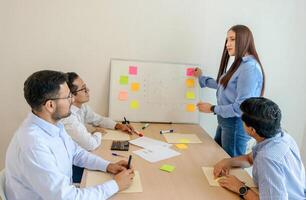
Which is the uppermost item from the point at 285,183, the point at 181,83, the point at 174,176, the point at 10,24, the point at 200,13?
the point at 200,13

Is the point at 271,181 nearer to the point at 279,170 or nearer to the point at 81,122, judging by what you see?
the point at 279,170

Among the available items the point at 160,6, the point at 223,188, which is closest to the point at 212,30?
the point at 160,6

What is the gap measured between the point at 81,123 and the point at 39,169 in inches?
34.0

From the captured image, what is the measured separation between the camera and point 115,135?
2.26m

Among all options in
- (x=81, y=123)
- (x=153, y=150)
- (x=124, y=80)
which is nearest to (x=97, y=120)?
(x=81, y=123)

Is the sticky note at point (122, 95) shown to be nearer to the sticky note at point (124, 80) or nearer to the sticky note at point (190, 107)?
the sticky note at point (124, 80)

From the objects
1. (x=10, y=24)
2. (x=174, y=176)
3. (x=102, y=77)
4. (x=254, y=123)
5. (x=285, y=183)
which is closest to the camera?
(x=285, y=183)

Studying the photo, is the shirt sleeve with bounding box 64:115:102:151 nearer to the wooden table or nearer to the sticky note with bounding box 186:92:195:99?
the wooden table

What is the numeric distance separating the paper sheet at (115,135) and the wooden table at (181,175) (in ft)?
0.21

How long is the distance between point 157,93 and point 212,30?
2.47 ft

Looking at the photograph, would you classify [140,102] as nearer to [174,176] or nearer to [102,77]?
[102,77]

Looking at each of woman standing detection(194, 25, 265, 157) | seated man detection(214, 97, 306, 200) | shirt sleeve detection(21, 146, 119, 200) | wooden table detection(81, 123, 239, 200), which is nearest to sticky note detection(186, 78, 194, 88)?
woman standing detection(194, 25, 265, 157)

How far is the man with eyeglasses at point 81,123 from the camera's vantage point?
194 centimetres

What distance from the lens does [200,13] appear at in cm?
263
